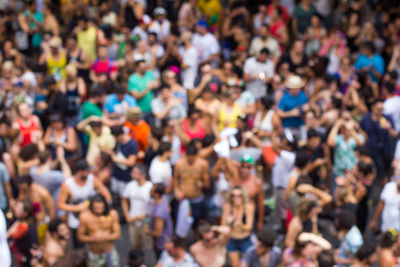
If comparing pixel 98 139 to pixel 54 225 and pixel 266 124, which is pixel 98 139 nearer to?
pixel 54 225

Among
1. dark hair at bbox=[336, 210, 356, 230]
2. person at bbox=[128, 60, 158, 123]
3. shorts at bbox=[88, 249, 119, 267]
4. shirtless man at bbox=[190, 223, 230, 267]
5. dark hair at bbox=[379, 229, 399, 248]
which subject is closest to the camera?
dark hair at bbox=[379, 229, 399, 248]

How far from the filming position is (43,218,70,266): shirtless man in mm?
6770

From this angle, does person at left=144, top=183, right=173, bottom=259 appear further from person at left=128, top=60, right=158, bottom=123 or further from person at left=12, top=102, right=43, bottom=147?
person at left=128, top=60, right=158, bottom=123

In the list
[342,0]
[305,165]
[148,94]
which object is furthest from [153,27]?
[305,165]

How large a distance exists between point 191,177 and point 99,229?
1.37 m

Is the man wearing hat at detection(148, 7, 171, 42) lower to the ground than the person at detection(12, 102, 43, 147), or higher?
higher

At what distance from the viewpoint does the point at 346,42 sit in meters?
12.9

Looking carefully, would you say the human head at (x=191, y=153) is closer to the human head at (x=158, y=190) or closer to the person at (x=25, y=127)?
the human head at (x=158, y=190)

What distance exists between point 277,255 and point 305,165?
1353 mm


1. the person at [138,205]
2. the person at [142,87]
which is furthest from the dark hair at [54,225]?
the person at [142,87]

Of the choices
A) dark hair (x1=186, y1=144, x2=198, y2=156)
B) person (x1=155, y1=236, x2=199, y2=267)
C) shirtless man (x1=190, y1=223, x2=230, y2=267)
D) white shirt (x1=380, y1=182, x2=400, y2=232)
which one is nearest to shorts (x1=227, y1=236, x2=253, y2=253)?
shirtless man (x1=190, y1=223, x2=230, y2=267)

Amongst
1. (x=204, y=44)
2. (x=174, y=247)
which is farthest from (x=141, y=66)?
(x=174, y=247)

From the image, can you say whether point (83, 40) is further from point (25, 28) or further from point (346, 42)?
point (346, 42)

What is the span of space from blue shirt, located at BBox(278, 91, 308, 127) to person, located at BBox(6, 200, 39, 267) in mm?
4280
